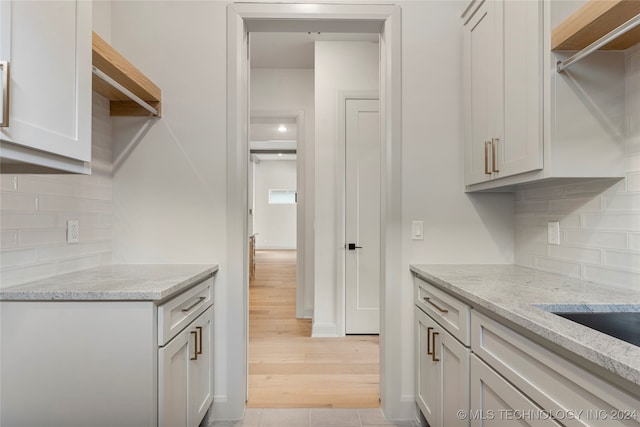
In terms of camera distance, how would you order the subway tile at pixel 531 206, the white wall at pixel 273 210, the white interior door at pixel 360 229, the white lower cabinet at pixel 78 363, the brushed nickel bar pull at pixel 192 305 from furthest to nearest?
the white wall at pixel 273 210 → the white interior door at pixel 360 229 → the subway tile at pixel 531 206 → the brushed nickel bar pull at pixel 192 305 → the white lower cabinet at pixel 78 363

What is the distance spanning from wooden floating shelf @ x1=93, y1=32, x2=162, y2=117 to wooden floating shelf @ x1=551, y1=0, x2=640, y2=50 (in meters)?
1.80

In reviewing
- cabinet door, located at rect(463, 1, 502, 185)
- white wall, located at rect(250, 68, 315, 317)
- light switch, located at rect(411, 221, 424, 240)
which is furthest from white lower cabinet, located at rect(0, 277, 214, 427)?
white wall, located at rect(250, 68, 315, 317)

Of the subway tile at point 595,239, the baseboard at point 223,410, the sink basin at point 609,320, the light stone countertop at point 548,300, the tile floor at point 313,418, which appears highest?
the subway tile at point 595,239

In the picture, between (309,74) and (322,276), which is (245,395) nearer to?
(322,276)

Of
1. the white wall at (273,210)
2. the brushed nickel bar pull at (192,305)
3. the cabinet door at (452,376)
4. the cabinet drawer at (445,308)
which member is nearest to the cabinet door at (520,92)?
the cabinet drawer at (445,308)

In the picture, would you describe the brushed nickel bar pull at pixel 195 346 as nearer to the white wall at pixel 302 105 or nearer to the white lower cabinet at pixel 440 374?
the white lower cabinet at pixel 440 374

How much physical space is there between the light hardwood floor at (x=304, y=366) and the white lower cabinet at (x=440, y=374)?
508mm

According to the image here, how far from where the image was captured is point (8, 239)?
4.38ft

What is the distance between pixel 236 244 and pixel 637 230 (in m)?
1.84

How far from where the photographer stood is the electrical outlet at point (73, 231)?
1.66m

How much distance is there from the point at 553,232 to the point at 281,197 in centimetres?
1040

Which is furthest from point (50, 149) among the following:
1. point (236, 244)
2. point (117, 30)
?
point (117, 30)

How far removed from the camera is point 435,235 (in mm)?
2043

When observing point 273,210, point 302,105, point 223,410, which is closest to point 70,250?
point 223,410
